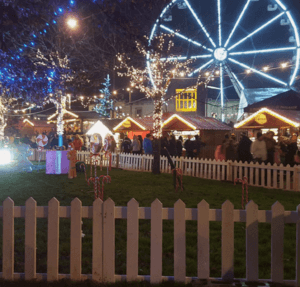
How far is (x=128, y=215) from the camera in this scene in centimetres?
324

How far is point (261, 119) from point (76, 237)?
1241 cm

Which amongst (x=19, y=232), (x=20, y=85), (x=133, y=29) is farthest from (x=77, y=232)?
(x=20, y=85)

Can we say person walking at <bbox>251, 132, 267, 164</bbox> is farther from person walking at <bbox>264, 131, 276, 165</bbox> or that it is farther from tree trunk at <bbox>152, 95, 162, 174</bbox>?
tree trunk at <bbox>152, 95, 162, 174</bbox>

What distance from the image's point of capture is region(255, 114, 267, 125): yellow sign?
14298mm

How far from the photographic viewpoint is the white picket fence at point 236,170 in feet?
30.5

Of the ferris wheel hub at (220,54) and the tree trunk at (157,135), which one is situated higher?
the ferris wheel hub at (220,54)

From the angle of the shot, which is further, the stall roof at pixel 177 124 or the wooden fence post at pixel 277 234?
the stall roof at pixel 177 124

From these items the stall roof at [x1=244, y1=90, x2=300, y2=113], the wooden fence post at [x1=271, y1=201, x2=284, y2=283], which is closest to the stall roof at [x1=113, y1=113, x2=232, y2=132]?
the stall roof at [x1=244, y1=90, x2=300, y2=113]

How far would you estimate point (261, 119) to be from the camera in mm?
14391

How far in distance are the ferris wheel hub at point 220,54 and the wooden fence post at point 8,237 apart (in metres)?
20.5

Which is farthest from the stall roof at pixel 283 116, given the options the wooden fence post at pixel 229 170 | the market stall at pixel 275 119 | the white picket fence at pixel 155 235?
the white picket fence at pixel 155 235

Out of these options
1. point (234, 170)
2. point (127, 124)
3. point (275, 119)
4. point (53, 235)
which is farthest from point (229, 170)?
point (127, 124)

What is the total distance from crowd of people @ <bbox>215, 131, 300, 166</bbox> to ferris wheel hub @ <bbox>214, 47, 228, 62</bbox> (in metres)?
11.6

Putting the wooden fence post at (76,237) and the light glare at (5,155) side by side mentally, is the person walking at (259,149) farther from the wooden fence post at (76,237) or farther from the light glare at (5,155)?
the light glare at (5,155)
